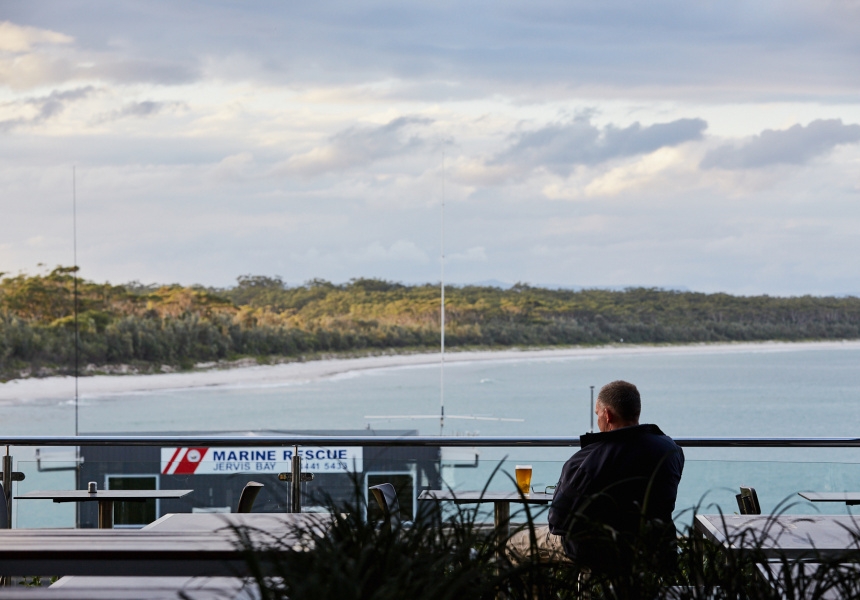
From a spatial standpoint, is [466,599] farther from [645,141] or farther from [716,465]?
[645,141]

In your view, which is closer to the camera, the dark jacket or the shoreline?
the dark jacket

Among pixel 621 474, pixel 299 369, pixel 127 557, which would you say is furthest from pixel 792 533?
pixel 299 369

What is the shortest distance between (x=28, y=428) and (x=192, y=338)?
9.77 meters

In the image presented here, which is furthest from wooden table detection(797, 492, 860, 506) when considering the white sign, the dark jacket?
the white sign

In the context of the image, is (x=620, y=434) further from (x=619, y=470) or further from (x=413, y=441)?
(x=413, y=441)

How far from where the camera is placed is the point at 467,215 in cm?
5247

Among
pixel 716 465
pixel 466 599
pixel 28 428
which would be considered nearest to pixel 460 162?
pixel 28 428

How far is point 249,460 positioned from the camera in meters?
5.61

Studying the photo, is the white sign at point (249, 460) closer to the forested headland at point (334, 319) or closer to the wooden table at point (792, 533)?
the wooden table at point (792, 533)

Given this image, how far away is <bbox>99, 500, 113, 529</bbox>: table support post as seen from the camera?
4922mm

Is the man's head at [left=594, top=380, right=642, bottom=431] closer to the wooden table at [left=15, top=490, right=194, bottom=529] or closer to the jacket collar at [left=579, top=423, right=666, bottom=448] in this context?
the jacket collar at [left=579, top=423, right=666, bottom=448]

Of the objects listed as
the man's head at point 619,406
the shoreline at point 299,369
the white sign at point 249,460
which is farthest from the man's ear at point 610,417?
the shoreline at point 299,369

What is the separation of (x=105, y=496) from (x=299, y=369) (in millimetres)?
41521

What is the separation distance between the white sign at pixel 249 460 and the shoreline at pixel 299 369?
32.5m
